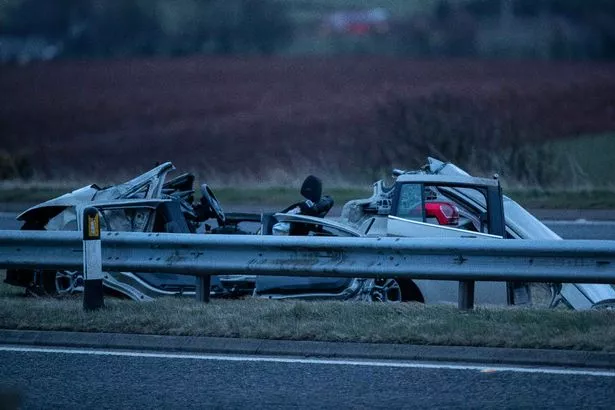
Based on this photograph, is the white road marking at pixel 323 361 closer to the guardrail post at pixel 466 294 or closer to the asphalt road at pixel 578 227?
the guardrail post at pixel 466 294

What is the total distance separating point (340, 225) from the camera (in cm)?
958

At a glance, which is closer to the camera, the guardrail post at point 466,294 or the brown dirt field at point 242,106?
the guardrail post at point 466,294

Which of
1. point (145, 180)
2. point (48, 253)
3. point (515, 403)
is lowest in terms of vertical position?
point (515, 403)

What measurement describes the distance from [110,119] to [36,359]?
2048 centimetres

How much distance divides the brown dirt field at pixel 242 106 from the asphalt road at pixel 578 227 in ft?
21.0

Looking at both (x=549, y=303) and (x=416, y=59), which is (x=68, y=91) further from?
(x=549, y=303)

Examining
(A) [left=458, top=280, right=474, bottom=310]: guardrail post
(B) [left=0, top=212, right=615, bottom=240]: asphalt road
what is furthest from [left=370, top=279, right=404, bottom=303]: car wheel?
(B) [left=0, top=212, right=615, bottom=240]: asphalt road

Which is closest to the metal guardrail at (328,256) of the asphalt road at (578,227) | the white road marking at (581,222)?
the asphalt road at (578,227)

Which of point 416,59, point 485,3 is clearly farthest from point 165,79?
point 485,3

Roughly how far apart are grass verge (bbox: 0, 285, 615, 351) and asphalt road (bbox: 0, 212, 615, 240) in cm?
784

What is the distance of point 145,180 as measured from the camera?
989 cm

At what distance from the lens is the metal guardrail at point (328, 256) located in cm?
789

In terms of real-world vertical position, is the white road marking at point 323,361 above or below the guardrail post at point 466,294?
below

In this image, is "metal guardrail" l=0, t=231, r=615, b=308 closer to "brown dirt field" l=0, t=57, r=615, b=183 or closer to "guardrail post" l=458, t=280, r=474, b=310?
"guardrail post" l=458, t=280, r=474, b=310
